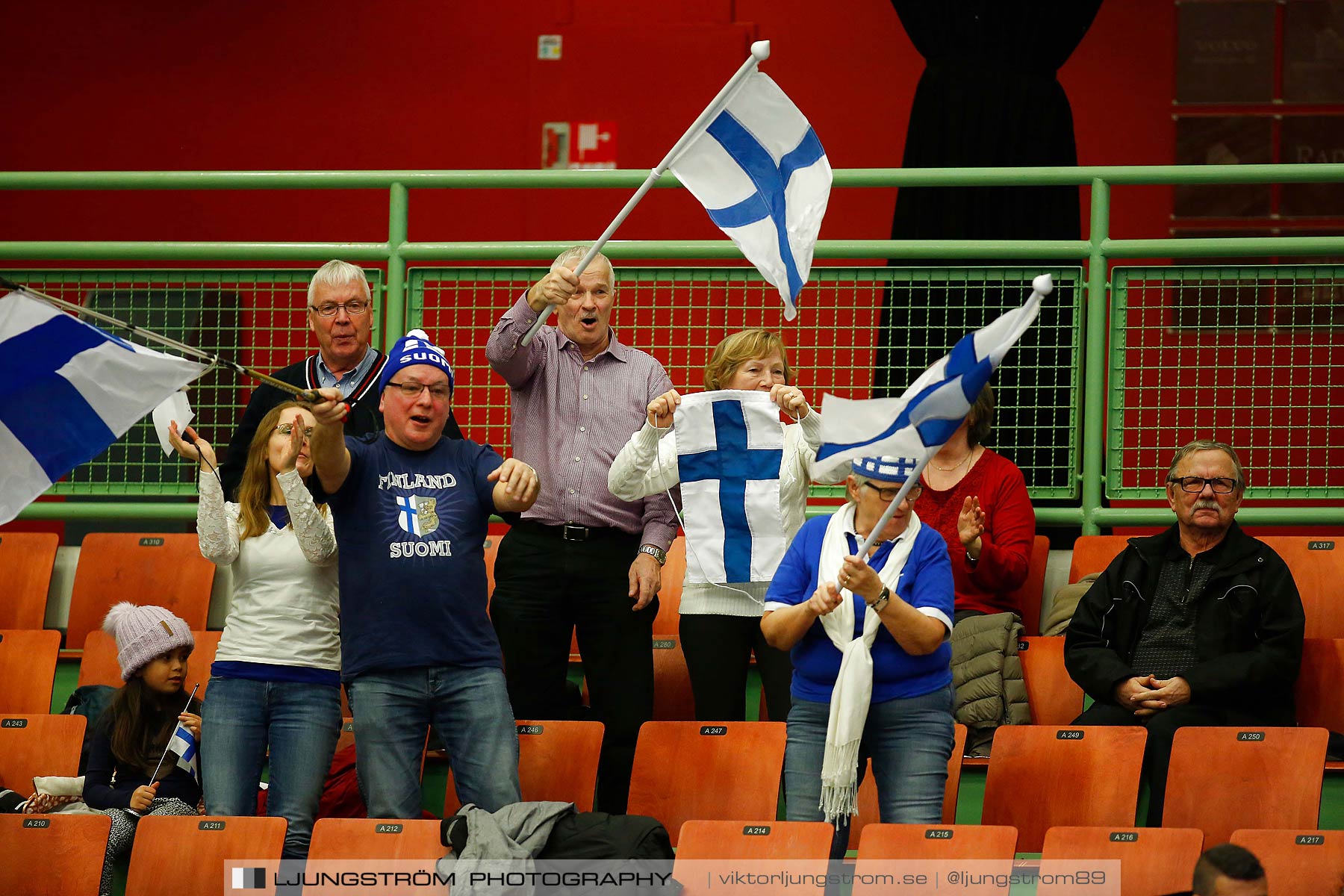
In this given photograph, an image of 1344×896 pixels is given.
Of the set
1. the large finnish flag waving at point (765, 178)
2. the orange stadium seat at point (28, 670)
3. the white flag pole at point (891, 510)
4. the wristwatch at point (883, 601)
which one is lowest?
the orange stadium seat at point (28, 670)

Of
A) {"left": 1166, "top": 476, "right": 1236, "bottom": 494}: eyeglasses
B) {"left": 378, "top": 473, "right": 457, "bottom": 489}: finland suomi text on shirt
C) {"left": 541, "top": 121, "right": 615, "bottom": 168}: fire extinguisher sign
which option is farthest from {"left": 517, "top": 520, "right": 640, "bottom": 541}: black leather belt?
{"left": 541, "top": 121, "right": 615, "bottom": 168}: fire extinguisher sign

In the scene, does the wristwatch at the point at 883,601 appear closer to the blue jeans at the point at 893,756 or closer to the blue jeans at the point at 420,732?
the blue jeans at the point at 893,756

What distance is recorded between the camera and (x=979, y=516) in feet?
15.4

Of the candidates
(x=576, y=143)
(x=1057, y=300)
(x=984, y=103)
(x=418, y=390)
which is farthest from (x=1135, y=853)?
(x=576, y=143)

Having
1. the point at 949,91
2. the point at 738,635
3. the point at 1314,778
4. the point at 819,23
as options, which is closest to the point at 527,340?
the point at 738,635

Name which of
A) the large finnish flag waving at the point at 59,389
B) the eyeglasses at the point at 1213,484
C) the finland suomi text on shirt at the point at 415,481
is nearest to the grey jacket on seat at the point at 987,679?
the eyeglasses at the point at 1213,484

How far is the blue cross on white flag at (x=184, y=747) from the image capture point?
14.4 ft

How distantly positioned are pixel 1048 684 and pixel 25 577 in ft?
11.2

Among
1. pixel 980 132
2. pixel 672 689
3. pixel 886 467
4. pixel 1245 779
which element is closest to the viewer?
pixel 886 467

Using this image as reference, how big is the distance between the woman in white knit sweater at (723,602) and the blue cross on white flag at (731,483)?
0.10ft

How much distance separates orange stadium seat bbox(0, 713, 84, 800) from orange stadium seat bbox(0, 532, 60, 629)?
0.95 metres

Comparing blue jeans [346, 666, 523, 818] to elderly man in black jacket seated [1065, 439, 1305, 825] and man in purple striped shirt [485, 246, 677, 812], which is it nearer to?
man in purple striped shirt [485, 246, 677, 812]

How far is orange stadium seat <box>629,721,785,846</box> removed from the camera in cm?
427

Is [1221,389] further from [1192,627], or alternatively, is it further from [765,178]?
[765,178]
